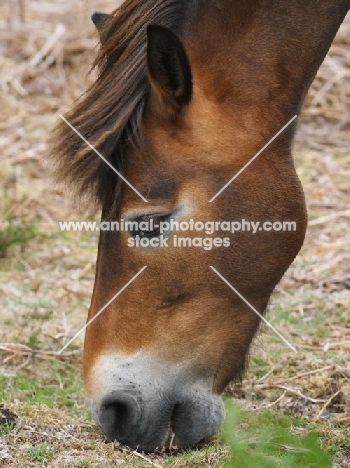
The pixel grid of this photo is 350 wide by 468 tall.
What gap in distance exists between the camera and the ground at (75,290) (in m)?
2.66

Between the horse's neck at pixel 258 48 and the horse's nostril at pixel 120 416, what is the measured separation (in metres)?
1.03

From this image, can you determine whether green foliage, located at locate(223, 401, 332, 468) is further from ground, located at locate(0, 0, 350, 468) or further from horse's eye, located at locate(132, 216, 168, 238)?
horse's eye, located at locate(132, 216, 168, 238)

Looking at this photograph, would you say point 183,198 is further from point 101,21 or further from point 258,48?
point 101,21

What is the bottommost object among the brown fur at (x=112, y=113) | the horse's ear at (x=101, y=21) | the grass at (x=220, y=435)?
the grass at (x=220, y=435)

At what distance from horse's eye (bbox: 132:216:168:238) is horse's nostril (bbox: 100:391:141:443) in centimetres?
51

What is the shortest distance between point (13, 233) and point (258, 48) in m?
3.06

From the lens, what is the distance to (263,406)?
9.94 feet

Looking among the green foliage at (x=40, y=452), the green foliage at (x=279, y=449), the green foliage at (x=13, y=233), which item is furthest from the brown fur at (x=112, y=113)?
the green foliage at (x=13, y=233)

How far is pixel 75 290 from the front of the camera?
4.61m

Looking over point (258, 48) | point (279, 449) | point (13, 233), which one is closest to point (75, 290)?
point (13, 233)

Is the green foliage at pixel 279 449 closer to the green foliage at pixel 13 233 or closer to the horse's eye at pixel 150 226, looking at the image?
the horse's eye at pixel 150 226

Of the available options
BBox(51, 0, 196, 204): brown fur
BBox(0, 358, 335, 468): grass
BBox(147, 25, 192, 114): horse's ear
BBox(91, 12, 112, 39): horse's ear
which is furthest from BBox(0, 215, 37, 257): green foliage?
BBox(147, 25, 192, 114): horse's ear

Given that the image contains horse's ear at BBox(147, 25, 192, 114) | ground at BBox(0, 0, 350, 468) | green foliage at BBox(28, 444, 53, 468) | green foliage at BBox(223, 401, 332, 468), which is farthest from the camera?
ground at BBox(0, 0, 350, 468)

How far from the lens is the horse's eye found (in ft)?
8.10
